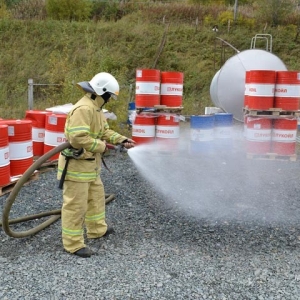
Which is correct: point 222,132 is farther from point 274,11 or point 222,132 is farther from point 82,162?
point 274,11

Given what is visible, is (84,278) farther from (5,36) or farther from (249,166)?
(5,36)

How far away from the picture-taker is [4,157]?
18.3 feet

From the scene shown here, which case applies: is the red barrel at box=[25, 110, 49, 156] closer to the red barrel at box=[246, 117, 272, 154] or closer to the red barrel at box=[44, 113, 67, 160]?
the red barrel at box=[44, 113, 67, 160]

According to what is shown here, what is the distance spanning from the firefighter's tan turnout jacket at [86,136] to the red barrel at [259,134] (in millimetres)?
4108

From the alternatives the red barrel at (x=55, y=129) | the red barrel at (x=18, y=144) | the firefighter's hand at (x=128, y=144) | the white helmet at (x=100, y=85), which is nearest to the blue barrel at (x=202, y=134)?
the red barrel at (x=55, y=129)

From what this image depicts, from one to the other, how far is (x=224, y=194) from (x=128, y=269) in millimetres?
2670

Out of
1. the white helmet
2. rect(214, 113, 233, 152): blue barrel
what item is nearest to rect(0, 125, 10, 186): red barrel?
the white helmet

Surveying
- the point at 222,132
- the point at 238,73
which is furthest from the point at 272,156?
the point at 238,73

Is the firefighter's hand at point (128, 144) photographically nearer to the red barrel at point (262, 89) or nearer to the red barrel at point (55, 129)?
the red barrel at point (55, 129)

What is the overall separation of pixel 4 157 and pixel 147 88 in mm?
3090

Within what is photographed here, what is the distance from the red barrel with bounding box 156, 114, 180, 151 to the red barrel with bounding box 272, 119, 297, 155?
→ 5.98ft

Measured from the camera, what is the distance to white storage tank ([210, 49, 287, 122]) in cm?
902

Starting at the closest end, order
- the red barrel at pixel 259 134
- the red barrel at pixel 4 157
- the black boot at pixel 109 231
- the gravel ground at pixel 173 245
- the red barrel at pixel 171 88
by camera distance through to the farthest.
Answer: the gravel ground at pixel 173 245, the black boot at pixel 109 231, the red barrel at pixel 4 157, the red barrel at pixel 259 134, the red barrel at pixel 171 88

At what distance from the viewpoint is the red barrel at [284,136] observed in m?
7.45
